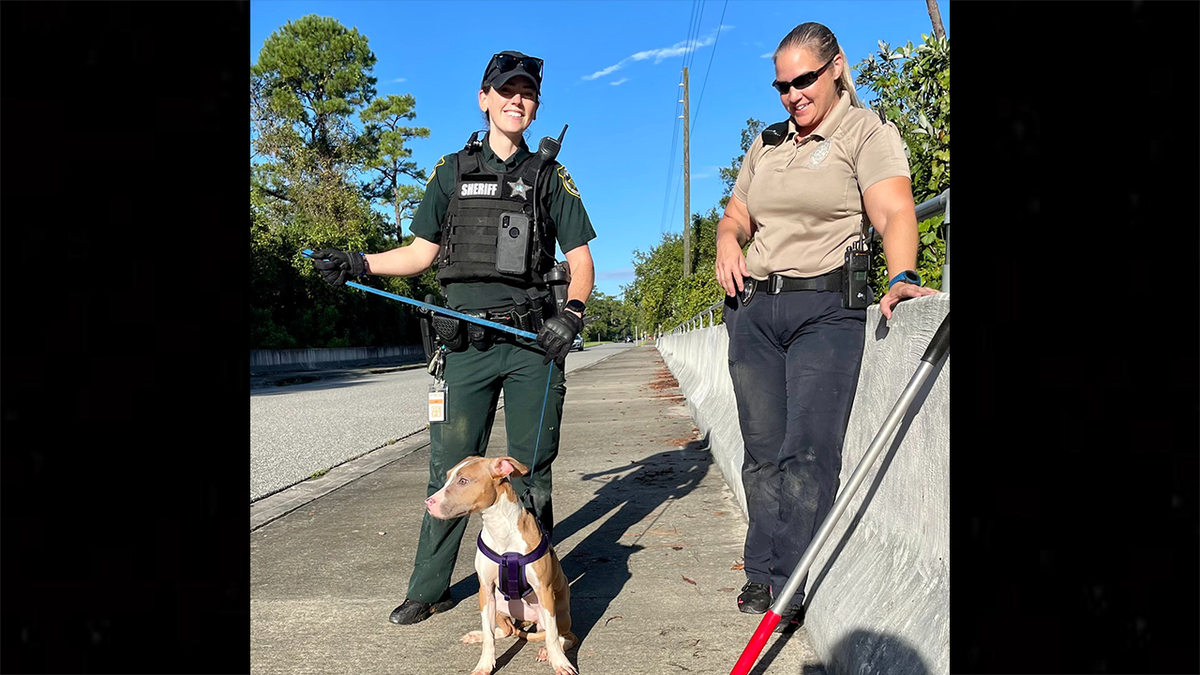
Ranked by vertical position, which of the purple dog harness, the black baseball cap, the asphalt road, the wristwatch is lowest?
the asphalt road

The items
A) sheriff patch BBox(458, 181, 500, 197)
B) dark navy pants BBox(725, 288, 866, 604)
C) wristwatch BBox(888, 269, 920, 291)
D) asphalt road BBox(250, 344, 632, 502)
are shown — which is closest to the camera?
wristwatch BBox(888, 269, 920, 291)

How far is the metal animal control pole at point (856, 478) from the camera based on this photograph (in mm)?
→ 2404

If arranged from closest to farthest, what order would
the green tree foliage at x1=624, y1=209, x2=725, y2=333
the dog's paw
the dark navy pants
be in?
1. the dog's paw
2. the dark navy pants
3. the green tree foliage at x1=624, y1=209, x2=725, y2=333

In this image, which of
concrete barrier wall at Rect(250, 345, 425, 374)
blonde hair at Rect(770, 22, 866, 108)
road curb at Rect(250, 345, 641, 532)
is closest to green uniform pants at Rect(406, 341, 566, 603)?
blonde hair at Rect(770, 22, 866, 108)

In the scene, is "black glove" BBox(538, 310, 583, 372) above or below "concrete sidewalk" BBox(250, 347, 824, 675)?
above

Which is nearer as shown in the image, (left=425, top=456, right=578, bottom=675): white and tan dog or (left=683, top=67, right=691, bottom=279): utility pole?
(left=425, top=456, right=578, bottom=675): white and tan dog

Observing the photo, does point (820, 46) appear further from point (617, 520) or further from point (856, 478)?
point (617, 520)

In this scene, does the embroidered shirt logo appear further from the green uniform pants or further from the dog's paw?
the dog's paw

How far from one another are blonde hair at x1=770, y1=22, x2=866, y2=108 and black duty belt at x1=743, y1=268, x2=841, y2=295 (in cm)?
71

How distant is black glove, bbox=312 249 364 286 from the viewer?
3.92 metres

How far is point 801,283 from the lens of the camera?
3.47 meters
